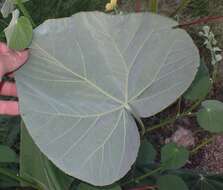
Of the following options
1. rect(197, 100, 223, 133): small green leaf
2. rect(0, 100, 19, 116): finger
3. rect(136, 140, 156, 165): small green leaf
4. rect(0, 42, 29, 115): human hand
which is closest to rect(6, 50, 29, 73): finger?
rect(0, 42, 29, 115): human hand

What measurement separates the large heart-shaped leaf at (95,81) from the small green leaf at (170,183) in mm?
286

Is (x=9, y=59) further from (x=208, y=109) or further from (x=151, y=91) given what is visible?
(x=208, y=109)

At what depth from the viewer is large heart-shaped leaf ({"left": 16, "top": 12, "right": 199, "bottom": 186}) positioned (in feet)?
2.53

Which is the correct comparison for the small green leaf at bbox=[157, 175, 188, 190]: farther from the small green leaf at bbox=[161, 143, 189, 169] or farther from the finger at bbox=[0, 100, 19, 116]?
the finger at bbox=[0, 100, 19, 116]

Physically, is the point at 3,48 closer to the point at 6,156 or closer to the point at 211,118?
the point at 6,156

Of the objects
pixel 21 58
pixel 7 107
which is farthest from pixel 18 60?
pixel 7 107

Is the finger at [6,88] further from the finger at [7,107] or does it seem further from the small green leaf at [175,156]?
the small green leaf at [175,156]

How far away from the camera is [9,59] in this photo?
842 millimetres

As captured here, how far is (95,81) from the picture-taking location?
0.81 metres

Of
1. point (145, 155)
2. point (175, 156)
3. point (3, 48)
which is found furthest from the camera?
point (145, 155)

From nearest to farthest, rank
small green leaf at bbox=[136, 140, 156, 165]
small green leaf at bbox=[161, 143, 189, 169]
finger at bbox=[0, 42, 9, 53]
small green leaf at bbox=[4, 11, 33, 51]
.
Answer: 1. small green leaf at bbox=[4, 11, 33, 51]
2. finger at bbox=[0, 42, 9, 53]
3. small green leaf at bbox=[161, 143, 189, 169]
4. small green leaf at bbox=[136, 140, 156, 165]

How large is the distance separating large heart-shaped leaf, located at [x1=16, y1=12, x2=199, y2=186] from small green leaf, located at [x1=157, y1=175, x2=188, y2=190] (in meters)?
0.29

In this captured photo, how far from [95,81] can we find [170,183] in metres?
0.36

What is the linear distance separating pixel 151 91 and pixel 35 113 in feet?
0.66
